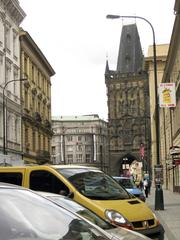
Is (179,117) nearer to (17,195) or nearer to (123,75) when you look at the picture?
(17,195)

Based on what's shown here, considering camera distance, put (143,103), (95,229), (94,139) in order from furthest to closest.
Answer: (94,139) → (143,103) → (95,229)

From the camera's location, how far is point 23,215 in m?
4.46

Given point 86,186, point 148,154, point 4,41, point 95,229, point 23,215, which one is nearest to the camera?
point 23,215

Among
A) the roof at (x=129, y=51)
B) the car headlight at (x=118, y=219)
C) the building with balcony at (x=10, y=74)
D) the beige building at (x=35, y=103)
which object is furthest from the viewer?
the roof at (x=129, y=51)

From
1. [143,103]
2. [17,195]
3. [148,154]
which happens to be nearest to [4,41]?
[17,195]

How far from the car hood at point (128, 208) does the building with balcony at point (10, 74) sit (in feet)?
124

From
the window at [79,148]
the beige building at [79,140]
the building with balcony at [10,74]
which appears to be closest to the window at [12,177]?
the building with balcony at [10,74]

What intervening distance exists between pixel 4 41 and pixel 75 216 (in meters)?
48.9

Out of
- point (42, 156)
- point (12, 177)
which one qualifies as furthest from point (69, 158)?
point (12, 177)

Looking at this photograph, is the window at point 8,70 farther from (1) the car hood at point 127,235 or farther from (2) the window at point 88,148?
(2) the window at point 88,148

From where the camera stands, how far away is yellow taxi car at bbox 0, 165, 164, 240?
421 inches

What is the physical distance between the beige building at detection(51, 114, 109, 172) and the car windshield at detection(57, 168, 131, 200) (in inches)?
6030

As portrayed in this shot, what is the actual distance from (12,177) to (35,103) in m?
54.7

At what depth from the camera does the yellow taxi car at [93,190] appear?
10695 millimetres
